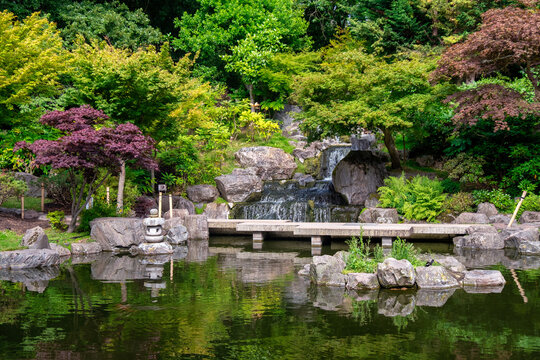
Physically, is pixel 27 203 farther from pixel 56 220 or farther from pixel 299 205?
pixel 299 205

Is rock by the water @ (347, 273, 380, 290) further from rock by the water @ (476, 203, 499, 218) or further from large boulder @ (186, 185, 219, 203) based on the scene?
large boulder @ (186, 185, 219, 203)

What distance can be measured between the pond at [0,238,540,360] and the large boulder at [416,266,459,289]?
0.46 m

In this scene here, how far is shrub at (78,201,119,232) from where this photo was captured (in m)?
16.6

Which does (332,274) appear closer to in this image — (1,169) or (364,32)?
(1,169)

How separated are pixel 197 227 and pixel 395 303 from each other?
1007 centimetres

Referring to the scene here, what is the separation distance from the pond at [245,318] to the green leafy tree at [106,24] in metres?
17.3

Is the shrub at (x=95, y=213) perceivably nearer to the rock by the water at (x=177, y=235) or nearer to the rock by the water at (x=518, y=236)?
the rock by the water at (x=177, y=235)

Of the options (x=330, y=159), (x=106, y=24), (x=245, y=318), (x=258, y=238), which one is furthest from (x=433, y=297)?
(x=106, y=24)

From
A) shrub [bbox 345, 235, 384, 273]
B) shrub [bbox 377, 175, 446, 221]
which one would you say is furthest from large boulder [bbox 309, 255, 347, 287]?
shrub [bbox 377, 175, 446, 221]

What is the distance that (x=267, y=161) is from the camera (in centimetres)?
2527

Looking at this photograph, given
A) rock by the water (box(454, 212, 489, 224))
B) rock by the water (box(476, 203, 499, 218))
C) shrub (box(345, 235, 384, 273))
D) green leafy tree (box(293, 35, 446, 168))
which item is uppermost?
green leafy tree (box(293, 35, 446, 168))

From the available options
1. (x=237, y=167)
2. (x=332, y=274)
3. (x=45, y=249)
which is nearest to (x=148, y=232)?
(x=45, y=249)

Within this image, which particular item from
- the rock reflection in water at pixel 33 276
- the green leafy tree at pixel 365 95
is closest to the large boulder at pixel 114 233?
the rock reflection in water at pixel 33 276

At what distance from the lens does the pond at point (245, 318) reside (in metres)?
7.20
